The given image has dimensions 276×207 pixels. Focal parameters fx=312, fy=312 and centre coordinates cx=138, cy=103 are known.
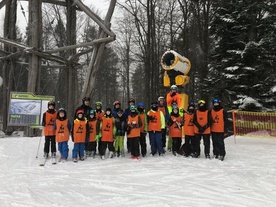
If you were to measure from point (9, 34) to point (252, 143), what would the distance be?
12945mm

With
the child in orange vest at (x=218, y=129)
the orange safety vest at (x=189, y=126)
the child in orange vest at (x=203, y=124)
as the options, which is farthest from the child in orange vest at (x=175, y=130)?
the child in orange vest at (x=218, y=129)

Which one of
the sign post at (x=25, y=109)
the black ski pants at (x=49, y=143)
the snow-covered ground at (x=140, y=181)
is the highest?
the sign post at (x=25, y=109)

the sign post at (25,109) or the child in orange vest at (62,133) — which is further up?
the sign post at (25,109)

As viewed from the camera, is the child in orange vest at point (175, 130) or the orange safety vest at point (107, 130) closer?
the orange safety vest at point (107, 130)

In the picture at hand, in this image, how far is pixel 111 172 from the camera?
7352 millimetres

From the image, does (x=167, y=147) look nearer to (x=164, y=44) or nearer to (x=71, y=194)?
(x=71, y=194)

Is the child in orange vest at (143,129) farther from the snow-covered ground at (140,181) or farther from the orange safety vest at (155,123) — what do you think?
the snow-covered ground at (140,181)

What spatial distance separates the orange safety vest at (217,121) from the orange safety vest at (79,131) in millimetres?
3799

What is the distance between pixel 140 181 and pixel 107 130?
313 cm

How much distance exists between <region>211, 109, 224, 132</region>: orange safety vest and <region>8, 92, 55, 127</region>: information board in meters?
7.04

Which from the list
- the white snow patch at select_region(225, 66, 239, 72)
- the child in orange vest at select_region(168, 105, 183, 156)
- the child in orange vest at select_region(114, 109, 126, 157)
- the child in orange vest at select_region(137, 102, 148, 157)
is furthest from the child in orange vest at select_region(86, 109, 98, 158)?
the white snow patch at select_region(225, 66, 239, 72)

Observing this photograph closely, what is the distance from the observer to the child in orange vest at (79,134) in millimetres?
8930

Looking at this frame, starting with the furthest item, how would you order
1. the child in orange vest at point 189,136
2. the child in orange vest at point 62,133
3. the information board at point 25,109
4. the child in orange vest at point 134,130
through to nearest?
the information board at point 25,109 → the child in orange vest at point 189,136 → the child in orange vest at point 134,130 → the child in orange vest at point 62,133

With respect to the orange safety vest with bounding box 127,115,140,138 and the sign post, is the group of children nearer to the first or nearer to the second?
the orange safety vest with bounding box 127,115,140,138
